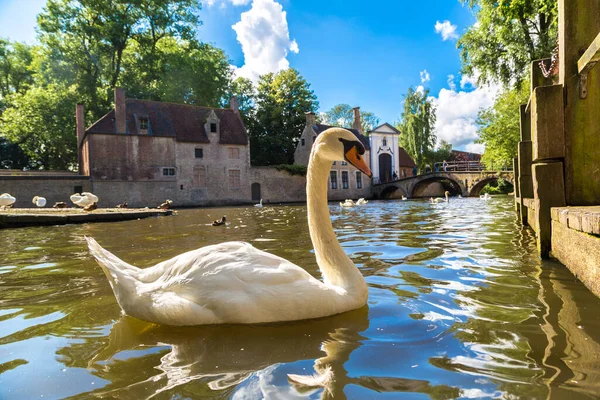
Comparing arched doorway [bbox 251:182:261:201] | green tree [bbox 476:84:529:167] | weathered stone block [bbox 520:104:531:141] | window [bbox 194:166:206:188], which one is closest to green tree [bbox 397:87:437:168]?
green tree [bbox 476:84:529:167]

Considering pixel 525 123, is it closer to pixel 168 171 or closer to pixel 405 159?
pixel 168 171

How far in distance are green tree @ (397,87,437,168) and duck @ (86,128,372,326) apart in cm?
4661

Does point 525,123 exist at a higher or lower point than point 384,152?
lower

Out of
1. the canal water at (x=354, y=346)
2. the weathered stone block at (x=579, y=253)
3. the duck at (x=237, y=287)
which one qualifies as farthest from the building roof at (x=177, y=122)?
the weathered stone block at (x=579, y=253)

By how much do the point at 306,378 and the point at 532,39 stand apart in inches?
971

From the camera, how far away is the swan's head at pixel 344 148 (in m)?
2.82

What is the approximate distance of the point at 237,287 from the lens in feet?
7.98

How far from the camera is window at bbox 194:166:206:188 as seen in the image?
112 ft

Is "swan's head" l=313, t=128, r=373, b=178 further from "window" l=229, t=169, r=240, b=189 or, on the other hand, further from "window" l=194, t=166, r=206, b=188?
"window" l=229, t=169, r=240, b=189

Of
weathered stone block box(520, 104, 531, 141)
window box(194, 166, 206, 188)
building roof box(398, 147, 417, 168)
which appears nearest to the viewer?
weathered stone block box(520, 104, 531, 141)

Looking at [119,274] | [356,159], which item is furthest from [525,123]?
[119,274]

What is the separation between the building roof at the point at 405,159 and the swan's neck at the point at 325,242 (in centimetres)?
4882

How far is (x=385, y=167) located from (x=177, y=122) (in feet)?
81.8

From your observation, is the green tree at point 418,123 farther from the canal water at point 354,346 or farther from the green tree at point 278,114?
the canal water at point 354,346
